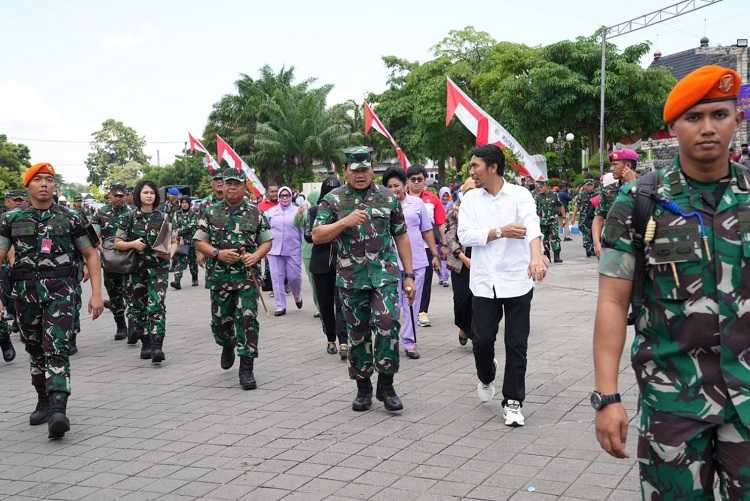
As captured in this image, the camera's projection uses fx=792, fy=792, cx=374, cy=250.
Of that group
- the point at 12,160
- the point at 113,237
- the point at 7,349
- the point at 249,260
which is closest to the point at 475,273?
the point at 249,260

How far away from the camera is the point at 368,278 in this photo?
6.03 m

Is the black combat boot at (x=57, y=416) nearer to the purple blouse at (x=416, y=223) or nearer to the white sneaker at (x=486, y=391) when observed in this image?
the white sneaker at (x=486, y=391)

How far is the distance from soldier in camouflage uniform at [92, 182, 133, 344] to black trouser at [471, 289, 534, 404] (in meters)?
5.14

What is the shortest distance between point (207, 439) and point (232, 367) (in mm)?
2581

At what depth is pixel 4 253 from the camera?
19.9 ft

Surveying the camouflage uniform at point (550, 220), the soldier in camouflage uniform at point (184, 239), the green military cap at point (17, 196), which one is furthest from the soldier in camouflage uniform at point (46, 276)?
the camouflage uniform at point (550, 220)

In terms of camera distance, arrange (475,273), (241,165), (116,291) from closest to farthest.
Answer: (475,273) < (116,291) < (241,165)

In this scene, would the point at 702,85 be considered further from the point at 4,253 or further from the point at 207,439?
the point at 4,253

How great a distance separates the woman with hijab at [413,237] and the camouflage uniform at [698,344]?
520cm

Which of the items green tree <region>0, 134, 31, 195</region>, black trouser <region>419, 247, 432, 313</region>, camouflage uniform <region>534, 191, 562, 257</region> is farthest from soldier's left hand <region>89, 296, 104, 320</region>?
green tree <region>0, 134, 31, 195</region>

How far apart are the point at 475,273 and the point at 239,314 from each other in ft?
7.81

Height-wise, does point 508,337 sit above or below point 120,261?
below

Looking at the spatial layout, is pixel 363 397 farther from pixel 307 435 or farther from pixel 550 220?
pixel 550 220

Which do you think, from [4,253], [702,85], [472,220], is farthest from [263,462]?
[702,85]
